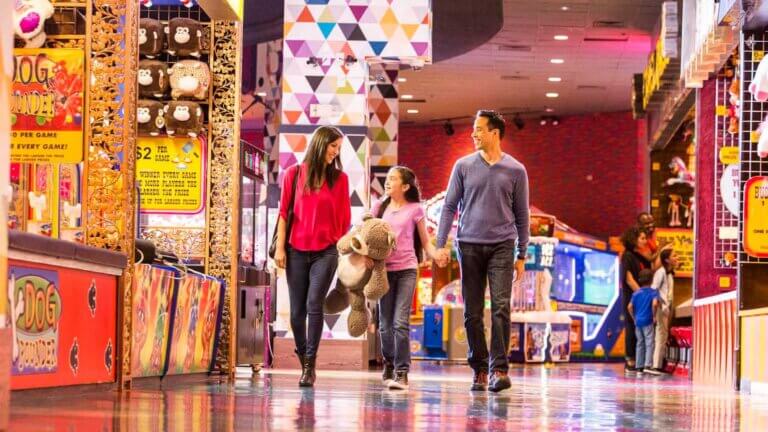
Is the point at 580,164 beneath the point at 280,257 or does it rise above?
above

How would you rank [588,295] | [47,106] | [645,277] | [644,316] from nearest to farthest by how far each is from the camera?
[47,106] < [644,316] < [645,277] < [588,295]

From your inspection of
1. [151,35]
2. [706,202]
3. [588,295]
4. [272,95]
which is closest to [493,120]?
[151,35]

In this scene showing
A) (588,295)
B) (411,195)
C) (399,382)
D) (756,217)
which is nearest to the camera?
(399,382)

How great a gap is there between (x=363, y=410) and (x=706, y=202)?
8.32 meters

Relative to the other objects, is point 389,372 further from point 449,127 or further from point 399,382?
point 449,127

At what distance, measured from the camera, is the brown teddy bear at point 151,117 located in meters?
10.1

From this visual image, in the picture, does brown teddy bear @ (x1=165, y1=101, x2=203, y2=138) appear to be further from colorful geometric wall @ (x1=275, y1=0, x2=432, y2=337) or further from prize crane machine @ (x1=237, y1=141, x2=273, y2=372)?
colorful geometric wall @ (x1=275, y1=0, x2=432, y2=337)

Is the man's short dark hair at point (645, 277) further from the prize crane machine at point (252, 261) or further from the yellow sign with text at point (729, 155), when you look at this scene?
the prize crane machine at point (252, 261)

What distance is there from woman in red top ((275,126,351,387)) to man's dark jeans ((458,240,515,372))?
79 centimetres

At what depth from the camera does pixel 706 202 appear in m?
13.4

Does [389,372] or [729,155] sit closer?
[389,372]

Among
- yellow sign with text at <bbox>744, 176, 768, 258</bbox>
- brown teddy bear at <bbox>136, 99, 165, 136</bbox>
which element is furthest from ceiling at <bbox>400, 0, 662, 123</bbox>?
brown teddy bear at <bbox>136, 99, 165, 136</bbox>

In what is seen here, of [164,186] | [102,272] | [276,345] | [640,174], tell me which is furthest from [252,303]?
[640,174]

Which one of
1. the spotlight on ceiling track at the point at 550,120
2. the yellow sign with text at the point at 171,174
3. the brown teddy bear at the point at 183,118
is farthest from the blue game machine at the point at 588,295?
the brown teddy bear at the point at 183,118
